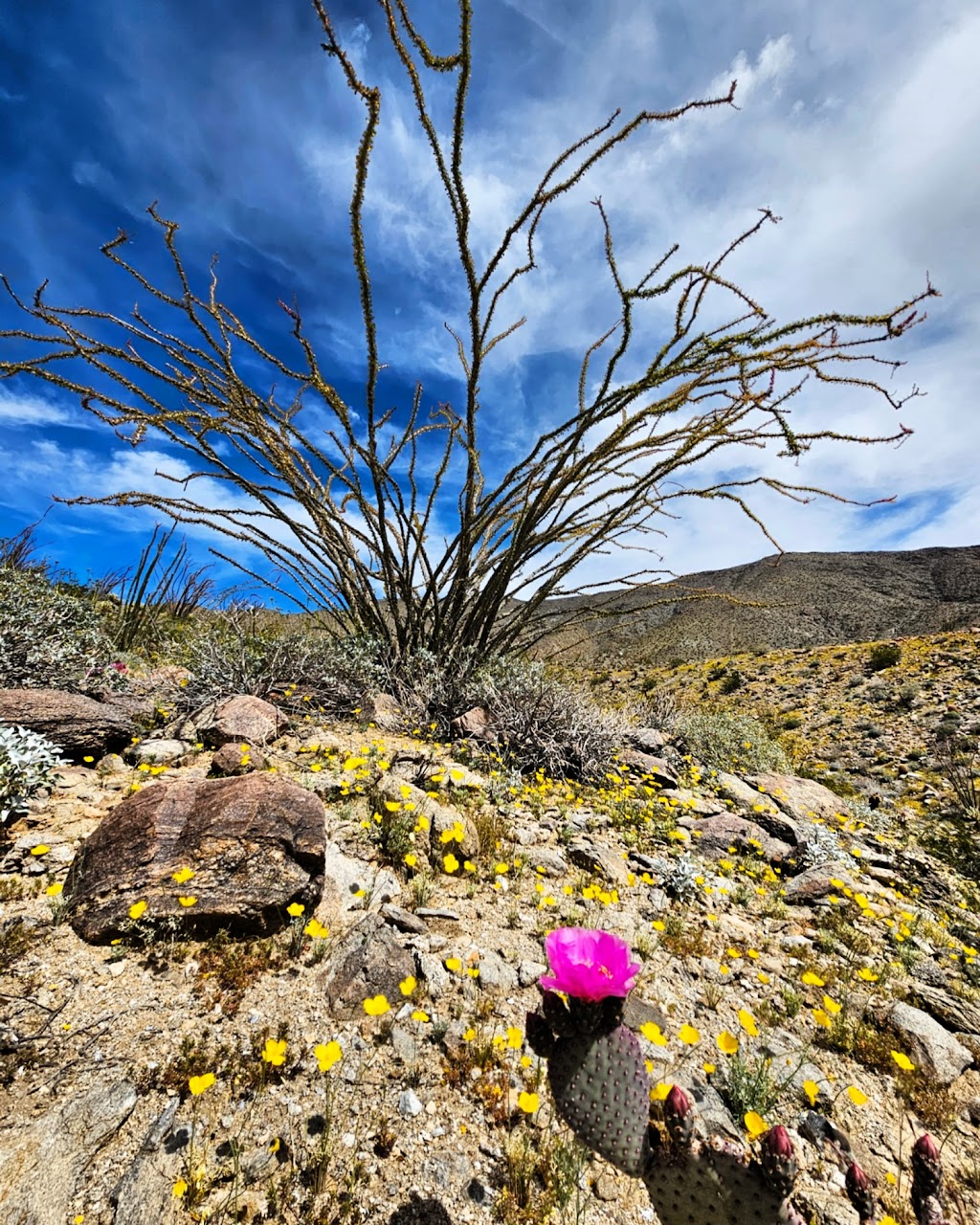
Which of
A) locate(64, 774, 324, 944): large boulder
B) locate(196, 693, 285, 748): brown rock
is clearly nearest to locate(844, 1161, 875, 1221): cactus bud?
locate(64, 774, 324, 944): large boulder

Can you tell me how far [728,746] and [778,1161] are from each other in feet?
23.5

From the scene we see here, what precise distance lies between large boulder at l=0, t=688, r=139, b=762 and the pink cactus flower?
130 inches

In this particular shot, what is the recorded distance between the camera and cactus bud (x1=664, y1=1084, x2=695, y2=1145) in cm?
126

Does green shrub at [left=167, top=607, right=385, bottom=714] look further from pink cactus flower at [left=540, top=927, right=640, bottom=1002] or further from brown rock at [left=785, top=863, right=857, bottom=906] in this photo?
pink cactus flower at [left=540, top=927, right=640, bottom=1002]

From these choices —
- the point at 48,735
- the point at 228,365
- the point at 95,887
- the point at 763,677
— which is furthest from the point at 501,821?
the point at 763,677

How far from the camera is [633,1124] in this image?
4.19ft

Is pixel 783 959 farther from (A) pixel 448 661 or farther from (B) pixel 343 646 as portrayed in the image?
(B) pixel 343 646

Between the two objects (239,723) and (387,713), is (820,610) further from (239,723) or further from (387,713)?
(239,723)

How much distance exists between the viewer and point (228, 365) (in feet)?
14.8

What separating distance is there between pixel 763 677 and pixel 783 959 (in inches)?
589

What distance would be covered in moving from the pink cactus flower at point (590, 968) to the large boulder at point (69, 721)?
330 centimetres

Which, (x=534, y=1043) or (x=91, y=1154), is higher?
(x=534, y=1043)

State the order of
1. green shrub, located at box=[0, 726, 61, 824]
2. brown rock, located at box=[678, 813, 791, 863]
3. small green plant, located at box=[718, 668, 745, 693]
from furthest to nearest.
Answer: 1. small green plant, located at box=[718, 668, 745, 693]
2. brown rock, located at box=[678, 813, 791, 863]
3. green shrub, located at box=[0, 726, 61, 824]

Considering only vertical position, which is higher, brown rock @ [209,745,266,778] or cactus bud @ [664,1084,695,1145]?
brown rock @ [209,745,266,778]
